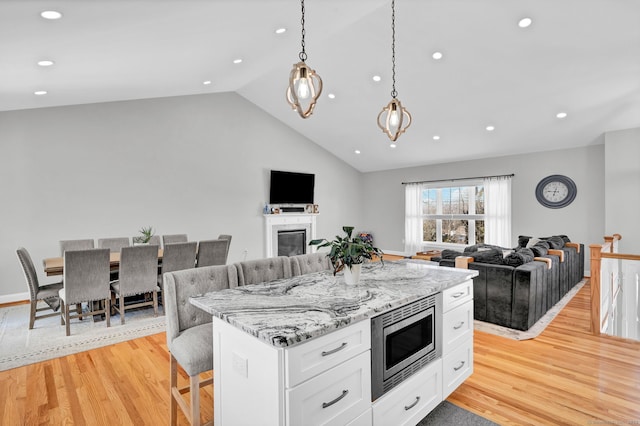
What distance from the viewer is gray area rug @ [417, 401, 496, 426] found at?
2135 millimetres

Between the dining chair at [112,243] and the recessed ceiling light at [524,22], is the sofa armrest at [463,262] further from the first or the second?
the dining chair at [112,243]

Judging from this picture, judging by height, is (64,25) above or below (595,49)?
below

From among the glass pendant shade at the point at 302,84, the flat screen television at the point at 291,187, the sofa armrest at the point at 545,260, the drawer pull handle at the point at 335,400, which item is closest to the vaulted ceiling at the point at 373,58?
the glass pendant shade at the point at 302,84

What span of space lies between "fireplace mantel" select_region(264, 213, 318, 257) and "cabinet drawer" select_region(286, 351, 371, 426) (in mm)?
6159

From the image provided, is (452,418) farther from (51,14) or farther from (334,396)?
(51,14)

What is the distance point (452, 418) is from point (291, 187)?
248 inches

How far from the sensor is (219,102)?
6.84m

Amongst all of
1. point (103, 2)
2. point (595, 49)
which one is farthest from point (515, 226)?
point (103, 2)

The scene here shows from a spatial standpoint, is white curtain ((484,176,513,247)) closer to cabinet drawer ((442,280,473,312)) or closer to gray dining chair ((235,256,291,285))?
cabinet drawer ((442,280,473,312))

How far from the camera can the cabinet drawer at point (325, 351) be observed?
4.15ft

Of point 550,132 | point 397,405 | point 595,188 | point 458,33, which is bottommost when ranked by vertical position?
point 397,405

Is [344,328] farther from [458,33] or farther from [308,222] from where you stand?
[308,222]

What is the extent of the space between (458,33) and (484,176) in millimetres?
4047

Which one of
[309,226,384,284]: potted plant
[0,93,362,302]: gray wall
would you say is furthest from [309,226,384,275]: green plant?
[0,93,362,302]: gray wall
